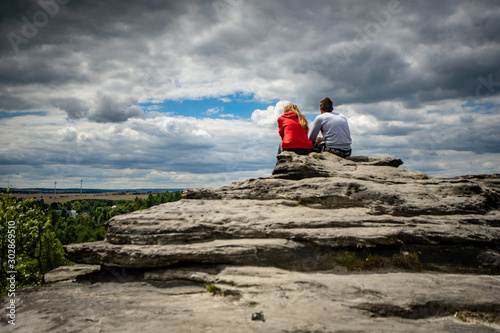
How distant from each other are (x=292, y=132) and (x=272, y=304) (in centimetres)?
932

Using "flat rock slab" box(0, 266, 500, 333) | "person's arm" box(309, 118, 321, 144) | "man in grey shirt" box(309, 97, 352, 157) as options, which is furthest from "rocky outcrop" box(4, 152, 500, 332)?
"person's arm" box(309, 118, 321, 144)

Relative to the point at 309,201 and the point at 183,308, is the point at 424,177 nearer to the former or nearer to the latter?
the point at 309,201

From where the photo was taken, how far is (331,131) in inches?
603

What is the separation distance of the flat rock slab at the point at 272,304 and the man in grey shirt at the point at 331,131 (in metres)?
7.77

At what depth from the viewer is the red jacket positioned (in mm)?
15039

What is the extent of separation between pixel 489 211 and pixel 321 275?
26.4 ft

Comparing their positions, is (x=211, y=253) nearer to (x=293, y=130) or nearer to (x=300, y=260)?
(x=300, y=260)

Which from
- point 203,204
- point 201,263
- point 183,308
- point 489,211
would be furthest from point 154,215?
point 489,211

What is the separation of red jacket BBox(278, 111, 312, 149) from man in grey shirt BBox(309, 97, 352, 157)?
80 centimetres

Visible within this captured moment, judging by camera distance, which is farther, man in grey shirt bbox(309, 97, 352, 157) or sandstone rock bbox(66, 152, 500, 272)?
man in grey shirt bbox(309, 97, 352, 157)

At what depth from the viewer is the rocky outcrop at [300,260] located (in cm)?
805

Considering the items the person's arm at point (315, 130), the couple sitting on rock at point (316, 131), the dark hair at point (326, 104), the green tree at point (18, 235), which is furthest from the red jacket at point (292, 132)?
the green tree at point (18, 235)

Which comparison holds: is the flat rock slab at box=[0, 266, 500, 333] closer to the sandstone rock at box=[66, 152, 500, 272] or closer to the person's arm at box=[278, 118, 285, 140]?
the sandstone rock at box=[66, 152, 500, 272]

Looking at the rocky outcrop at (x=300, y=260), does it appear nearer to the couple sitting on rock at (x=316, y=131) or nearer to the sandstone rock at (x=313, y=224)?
the sandstone rock at (x=313, y=224)
